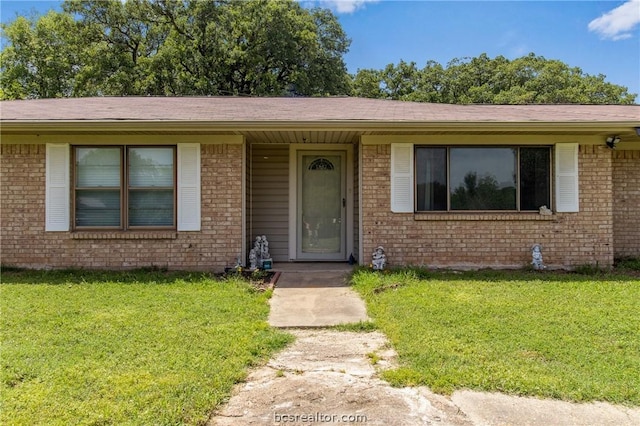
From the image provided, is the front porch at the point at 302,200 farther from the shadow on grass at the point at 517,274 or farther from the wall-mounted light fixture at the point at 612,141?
the wall-mounted light fixture at the point at 612,141

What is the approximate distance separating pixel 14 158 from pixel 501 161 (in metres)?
8.31

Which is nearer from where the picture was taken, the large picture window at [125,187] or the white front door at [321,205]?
the large picture window at [125,187]

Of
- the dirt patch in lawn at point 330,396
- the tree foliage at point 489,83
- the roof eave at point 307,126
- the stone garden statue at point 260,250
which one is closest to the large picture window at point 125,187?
the roof eave at point 307,126

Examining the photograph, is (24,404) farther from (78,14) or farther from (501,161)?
(78,14)

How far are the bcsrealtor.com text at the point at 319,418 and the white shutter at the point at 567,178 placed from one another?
242 inches

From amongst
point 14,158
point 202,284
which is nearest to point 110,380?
point 202,284

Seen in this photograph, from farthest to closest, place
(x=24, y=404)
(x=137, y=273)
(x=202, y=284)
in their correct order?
(x=137, y=273) < (x=202, y=284) < (x=24, y=404)

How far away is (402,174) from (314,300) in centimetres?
284

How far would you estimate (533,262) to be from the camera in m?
6.98

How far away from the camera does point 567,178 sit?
705 centimetres

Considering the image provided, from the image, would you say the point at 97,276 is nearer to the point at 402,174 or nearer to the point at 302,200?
the point at 302,200

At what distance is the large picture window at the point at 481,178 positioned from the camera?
23.4 feet

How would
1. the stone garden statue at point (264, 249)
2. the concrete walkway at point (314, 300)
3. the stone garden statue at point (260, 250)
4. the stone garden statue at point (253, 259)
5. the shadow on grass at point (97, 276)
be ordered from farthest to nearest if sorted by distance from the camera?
the stone garden statue at point (264, 249), the stone garden statue at point (260, 250), the stone garden statue at point (253, 259), the shadow on grass at point (97, 276), the concrete walkway at point (314, 300)

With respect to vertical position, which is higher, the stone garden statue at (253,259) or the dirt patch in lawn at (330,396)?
the stone garden statue at (253,259)
